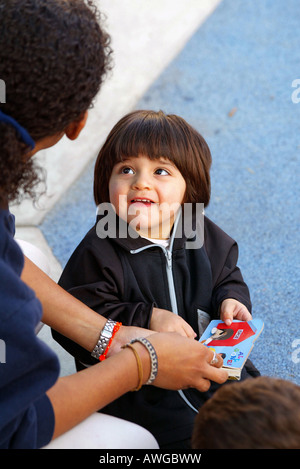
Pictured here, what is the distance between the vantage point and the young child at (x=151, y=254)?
1.92 m

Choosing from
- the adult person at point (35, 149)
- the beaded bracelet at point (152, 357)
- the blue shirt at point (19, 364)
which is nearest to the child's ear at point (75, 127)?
the adult person at point (35, 149)

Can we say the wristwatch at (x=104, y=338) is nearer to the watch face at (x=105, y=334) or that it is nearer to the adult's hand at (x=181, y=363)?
the watch face at (x=105, y=334)

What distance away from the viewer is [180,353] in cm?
165

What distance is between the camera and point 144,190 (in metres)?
1.96

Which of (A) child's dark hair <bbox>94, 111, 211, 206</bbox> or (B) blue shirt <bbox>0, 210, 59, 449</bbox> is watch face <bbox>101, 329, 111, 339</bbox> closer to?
(B) blue shirt <bbox>0, 210, 59, 449</bbox>

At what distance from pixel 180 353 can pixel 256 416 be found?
44 centimetres

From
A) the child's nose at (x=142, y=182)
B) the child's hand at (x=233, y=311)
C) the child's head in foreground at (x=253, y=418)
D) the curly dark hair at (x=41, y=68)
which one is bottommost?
the child's hand at (x=233, y=311)

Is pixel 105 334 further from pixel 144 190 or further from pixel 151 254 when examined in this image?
pixel 144 190

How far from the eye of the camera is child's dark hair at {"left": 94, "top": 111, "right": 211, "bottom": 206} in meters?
1.98

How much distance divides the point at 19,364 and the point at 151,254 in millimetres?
790

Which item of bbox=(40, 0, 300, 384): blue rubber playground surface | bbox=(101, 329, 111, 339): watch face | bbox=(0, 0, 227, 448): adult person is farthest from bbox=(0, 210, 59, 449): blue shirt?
bbox=(40, 0, 300, 384): blue rubber playground surface

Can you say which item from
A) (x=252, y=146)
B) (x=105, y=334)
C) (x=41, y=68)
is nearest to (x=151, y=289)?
(x=105, y=334)

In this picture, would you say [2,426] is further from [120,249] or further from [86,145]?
[86,145]

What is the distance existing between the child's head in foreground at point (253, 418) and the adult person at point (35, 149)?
31 cm
